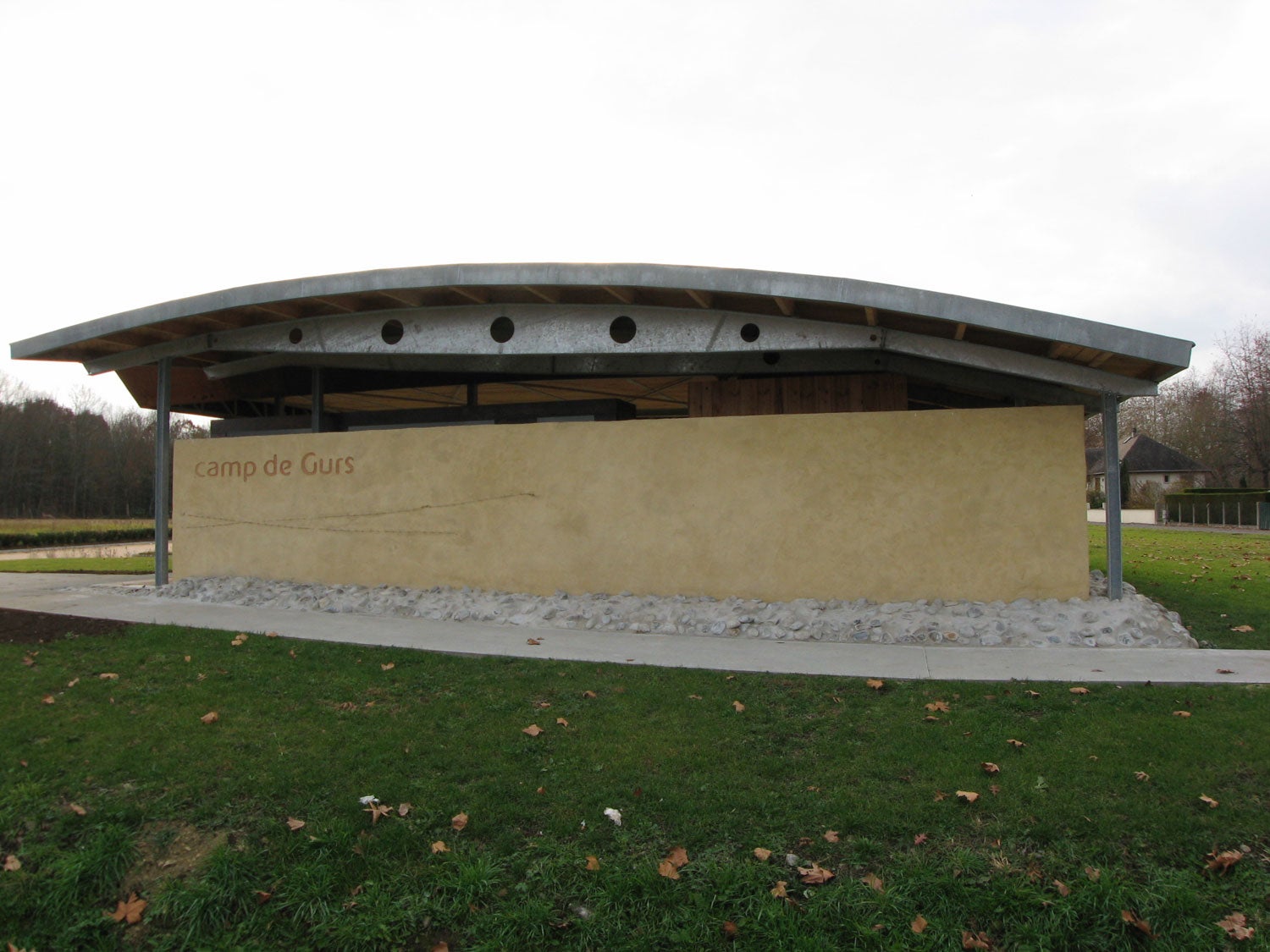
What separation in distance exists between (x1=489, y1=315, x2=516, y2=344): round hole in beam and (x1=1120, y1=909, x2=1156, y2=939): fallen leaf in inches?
344

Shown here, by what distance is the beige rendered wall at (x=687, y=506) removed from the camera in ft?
30.0

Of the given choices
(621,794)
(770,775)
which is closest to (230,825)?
(621,794)

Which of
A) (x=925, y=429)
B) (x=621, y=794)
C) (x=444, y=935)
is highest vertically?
(x=925, y=429)

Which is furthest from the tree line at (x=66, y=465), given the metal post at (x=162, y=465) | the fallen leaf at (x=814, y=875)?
the fallen leaf at (x=814, y=875)

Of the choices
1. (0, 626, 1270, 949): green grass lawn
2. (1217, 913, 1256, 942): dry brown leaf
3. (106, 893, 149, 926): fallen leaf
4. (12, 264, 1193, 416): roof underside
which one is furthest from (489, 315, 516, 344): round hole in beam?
(1217, 913, 1256, 942): dry brown leaf

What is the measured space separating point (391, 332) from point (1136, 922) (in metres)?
10.0

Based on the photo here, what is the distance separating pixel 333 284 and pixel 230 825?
6998 millimetres

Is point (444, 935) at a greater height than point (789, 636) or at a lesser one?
lesser

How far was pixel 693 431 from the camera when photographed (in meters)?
10.0

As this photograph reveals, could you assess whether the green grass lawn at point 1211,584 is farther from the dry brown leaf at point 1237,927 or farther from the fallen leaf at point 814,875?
the fallen leaf at point 814,875

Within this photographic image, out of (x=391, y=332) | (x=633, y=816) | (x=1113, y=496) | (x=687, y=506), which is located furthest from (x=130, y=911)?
(x=1113, y=496)

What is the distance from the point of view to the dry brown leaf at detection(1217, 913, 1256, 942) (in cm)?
360

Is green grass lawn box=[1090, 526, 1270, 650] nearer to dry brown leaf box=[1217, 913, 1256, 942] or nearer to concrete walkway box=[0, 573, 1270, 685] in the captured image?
concrete walkway box=[0, 573, 1270, 685]

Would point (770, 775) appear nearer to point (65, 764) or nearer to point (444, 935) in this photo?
point (444, 935)
